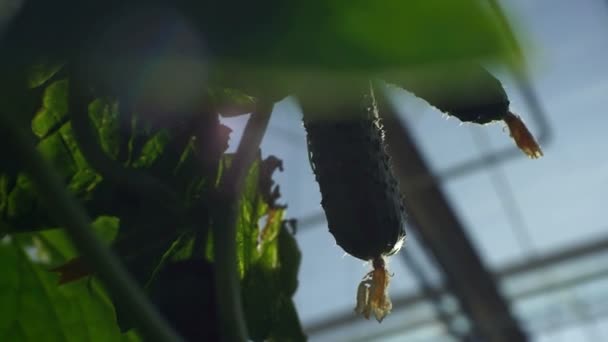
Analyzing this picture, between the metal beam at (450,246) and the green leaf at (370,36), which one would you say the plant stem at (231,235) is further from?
the metal beam at (450,246)

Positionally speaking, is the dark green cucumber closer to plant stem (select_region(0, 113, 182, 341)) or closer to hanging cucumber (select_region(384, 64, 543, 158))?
hanging cucumber (select_region(384, 64, 543, 158))

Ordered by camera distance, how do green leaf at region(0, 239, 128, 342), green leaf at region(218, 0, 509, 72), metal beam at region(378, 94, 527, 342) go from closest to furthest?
green leaf at region(218, 0, 509, 72) < green leaf at region(0, 239, 128, 342) < metal beam at region(378, 94, 527, 342)

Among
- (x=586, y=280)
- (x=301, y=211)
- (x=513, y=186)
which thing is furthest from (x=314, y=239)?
(x=586, y=280)

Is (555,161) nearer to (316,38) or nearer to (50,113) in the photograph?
(50,113)

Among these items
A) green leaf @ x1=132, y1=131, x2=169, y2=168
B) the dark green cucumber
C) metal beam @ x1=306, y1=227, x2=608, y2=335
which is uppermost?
green leaf @ x1=132, y1=131, x2=169, y2=168

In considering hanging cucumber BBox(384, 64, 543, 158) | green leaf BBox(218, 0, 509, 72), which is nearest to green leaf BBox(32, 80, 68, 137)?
hanging cucumber BBox(384, 64, 543, 158)

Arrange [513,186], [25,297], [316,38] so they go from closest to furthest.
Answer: [316,38] < [25,297] < [513,186]
